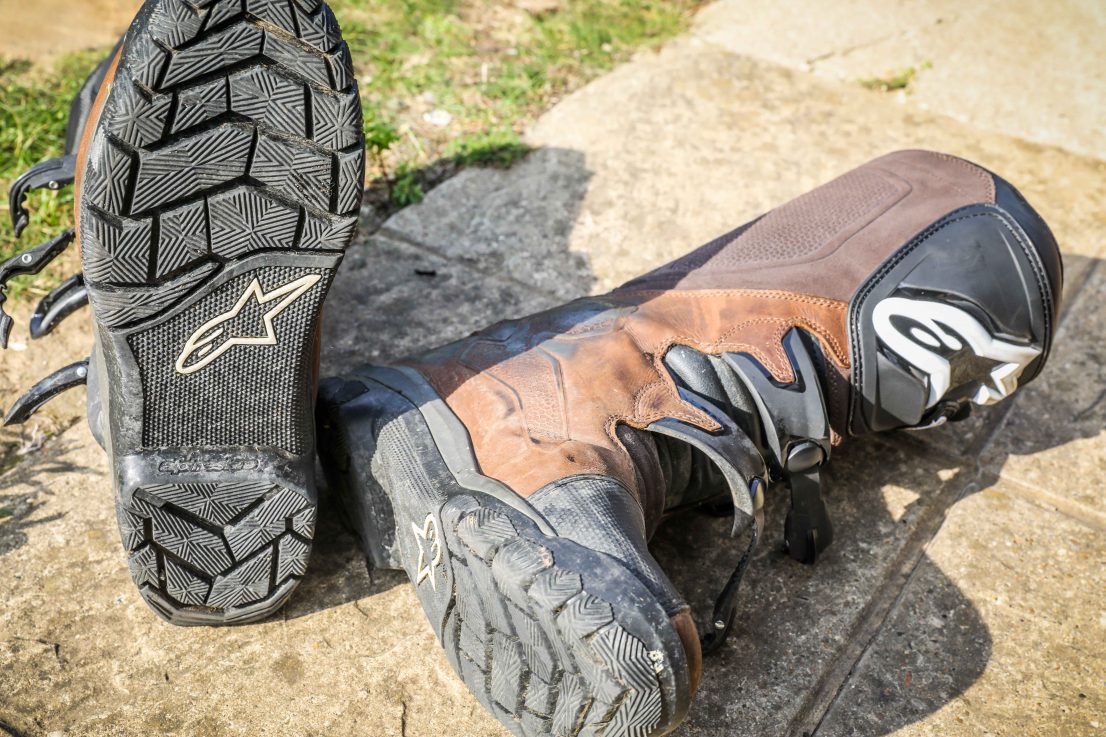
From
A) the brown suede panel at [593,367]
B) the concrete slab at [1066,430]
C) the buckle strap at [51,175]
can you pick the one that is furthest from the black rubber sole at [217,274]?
the concrete slab at [1066,430]

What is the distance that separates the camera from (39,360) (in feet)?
7.17

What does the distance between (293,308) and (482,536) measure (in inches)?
16.2

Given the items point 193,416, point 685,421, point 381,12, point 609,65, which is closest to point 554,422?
point 685,421

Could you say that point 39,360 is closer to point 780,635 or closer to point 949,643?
point 780,635

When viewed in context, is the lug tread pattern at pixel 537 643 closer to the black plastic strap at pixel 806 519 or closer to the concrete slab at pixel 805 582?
the concrete slab at pixel 805 582

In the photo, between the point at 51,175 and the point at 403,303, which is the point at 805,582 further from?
the point at 51,175

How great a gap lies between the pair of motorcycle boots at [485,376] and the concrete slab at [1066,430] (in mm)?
252

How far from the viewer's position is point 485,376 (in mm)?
1660

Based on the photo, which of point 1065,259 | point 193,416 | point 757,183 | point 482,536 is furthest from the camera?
point 757,183

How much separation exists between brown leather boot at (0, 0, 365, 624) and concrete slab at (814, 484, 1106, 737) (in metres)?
0.93

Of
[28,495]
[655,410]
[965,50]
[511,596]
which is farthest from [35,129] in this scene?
[965,50]

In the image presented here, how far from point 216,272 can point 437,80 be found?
1989mm

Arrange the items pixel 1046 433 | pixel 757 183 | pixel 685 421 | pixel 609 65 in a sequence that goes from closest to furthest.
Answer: pixel 685 421
pixel 1046 433
pixel 757 183
pixel 609 65

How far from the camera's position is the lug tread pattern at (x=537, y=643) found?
125cm
